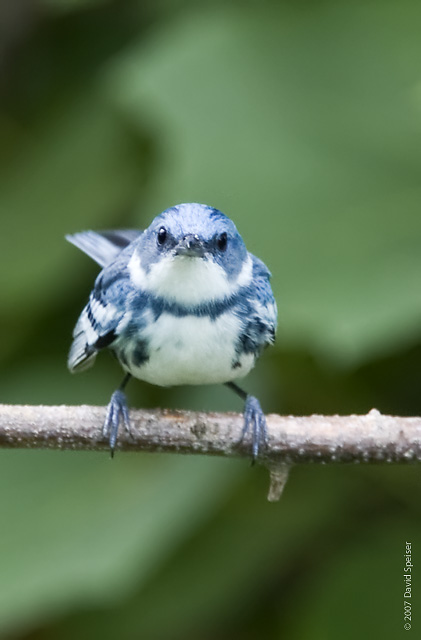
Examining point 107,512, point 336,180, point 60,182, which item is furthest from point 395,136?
point 107,512

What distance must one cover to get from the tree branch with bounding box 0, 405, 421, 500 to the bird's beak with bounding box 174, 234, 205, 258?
16.5 inches

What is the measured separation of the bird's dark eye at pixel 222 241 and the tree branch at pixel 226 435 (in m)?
0.42

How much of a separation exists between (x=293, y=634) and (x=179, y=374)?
5.05ft

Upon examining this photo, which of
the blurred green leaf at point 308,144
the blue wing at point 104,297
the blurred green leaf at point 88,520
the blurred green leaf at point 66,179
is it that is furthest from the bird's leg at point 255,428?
the blurred green leaf at point 66,179

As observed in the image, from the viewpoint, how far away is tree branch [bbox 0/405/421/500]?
2.50 m

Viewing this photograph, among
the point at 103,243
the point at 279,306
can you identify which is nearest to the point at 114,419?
the point at 103,243

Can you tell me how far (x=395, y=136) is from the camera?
4172mm

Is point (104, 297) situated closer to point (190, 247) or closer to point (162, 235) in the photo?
point (162, 235)

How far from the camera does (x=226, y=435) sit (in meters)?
2.60

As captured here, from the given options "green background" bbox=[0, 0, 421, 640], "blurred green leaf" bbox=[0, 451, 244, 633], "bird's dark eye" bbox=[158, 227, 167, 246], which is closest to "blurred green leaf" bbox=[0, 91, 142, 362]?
"green background" bbox=[0, 0, 421, 640]

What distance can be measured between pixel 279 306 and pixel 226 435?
0.96 metres

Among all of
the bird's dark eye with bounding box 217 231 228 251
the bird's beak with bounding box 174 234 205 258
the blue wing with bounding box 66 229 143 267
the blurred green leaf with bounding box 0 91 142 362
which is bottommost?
the bird's beak with bounding box 174 234 205 258

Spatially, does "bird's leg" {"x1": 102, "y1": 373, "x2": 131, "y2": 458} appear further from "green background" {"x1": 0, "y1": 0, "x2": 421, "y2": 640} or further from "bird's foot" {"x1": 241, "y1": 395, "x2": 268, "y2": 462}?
"green background" {"x1": 0, "y1": 0, "x2": 421, "y2": 640}

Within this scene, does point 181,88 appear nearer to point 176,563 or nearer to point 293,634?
point 176,563
